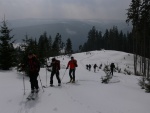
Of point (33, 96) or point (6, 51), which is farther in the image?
point (6, 51)

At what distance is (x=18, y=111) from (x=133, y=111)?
456 cm

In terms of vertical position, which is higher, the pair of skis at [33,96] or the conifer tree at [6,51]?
the conifer tree at [6,51]

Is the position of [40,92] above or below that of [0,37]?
below

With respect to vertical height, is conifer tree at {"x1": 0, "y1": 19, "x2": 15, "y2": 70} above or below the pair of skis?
above

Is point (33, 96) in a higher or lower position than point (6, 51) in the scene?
lower

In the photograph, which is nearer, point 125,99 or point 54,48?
point 125,99

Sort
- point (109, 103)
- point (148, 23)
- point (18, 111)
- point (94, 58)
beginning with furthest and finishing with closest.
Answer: point (94, 58)
point (148, 23)
point (109, 103)
point (18, 111)

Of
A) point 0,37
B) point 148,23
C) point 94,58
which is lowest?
point 94,58

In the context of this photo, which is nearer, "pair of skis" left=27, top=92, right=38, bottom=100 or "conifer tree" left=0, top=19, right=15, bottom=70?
"pair of skis" left=27, top=92, right=38, bottom=100

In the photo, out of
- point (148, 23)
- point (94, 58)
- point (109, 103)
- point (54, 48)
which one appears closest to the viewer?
point (109, 103)

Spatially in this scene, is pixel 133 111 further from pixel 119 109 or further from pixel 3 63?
pixel 3 63

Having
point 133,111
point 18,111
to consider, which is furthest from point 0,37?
point 133,111

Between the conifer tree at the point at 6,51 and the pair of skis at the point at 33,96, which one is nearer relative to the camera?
the pair of skis at the point at 33,96

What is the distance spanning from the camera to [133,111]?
9.92 metres
